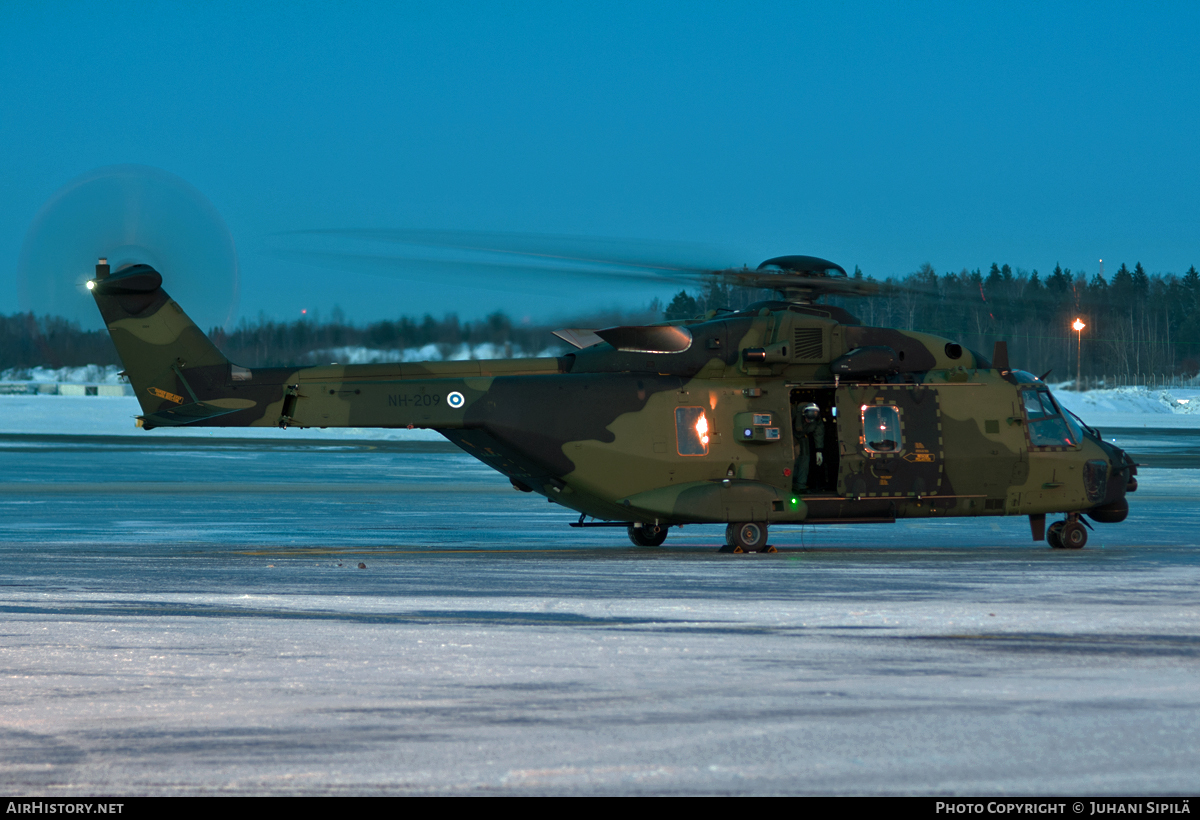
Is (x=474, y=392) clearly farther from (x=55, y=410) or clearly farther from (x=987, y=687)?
(x=55, y=410)

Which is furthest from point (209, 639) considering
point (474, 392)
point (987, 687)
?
point (474, 392)

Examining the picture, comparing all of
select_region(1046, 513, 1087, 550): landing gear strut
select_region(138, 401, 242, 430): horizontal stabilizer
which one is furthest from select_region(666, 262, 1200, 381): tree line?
select_region(138, 401, 242, 430): horizontal stabilizer

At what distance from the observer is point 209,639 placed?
1092cm

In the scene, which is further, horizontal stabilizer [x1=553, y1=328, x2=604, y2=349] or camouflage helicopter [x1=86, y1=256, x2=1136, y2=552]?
horizontal stabilizer [x1=553, y1=328, x2=604, y2=349]

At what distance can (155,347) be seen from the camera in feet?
62.3

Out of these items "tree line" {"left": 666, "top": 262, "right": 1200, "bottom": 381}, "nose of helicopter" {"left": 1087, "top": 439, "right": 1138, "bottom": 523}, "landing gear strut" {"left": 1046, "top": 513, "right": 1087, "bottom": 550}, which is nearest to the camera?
"tree line" {"left": 666, "top": 262, "right": 1200, "bottom": 381}

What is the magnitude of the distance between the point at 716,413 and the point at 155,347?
8704 millimetres

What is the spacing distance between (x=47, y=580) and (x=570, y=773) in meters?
10.2

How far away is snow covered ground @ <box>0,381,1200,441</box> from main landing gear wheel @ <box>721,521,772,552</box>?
25.4m

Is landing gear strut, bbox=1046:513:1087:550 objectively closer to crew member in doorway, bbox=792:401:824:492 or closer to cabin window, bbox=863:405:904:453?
cabin window, bbox=863:405:904:453

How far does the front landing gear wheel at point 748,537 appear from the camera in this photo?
1825cm

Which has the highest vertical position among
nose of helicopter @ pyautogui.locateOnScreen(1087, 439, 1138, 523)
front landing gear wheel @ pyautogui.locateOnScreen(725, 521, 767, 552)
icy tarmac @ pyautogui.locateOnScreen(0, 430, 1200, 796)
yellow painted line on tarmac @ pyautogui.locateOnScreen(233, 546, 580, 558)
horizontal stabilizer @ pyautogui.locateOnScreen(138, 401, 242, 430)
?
→ horizontal stabilizer @ pyautogui.locateOnScreen(138, 401, 242, 430)

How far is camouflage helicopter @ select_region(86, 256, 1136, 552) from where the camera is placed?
18375 millimetres

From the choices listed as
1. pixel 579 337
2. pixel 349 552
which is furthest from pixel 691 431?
pixel 349 552
